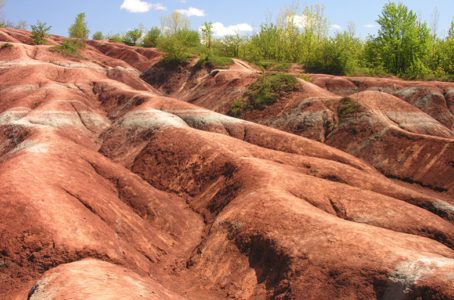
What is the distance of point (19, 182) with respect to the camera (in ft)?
23.2

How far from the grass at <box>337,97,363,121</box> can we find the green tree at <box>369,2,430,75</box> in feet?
51.1

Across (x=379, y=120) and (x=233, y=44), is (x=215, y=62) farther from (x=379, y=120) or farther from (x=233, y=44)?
(x=379, y=120)

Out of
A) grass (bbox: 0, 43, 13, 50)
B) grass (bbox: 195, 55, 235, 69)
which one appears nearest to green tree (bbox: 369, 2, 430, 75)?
grass (bbox: 195, 55, 235, 69)

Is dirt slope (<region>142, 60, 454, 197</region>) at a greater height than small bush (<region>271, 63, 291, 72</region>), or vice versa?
small bush (<region>271, 63, 291, 72</region>)

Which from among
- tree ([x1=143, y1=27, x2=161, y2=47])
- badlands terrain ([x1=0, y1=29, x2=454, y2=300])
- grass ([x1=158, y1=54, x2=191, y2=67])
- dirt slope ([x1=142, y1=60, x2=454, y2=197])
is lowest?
badlands terrain ([x1=0, y1=29, x2=454, y2=300])

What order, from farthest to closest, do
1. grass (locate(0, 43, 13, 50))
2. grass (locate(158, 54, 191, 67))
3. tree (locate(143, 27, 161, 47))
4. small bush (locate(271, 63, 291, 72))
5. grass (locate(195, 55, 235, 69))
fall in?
1. tree (locate(143, 27, 161, 47))
2. grass (locate(158, 54, 191, 67))
3. grass (locate(195, 55, 235, 69))
4. small bush (locate(271, 63, 291, 72))
5. grass (locate(0, 43, 13, 50))

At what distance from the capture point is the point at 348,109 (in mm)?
19547

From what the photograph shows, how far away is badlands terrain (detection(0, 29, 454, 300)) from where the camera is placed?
18.5 feet

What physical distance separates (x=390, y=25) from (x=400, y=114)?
1967 cm

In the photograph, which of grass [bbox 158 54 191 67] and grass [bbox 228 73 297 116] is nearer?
grass [bbox 228 73 297 116]

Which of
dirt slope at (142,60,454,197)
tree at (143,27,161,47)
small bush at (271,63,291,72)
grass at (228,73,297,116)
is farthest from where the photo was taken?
tree at (143,27,161,47)

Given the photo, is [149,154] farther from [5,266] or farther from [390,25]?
[390,25]

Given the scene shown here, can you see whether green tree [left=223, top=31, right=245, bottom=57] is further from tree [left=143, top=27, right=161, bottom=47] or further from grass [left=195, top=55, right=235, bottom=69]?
tree [left=143, top=27, right=161, bottom=47]

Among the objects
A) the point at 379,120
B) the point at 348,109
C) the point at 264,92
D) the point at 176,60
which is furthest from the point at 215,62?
the point at 379,120
